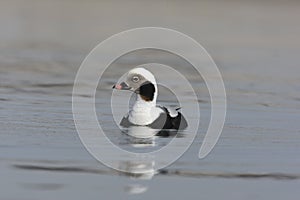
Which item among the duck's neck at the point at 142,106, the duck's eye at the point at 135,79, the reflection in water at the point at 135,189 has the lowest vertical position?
the reflection in water at the point at 135,189

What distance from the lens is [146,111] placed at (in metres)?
14.8

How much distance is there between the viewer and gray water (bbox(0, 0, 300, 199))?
10.7 metres

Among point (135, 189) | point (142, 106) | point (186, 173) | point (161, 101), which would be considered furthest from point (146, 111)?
point (135, 189)

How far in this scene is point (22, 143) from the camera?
12641 mm

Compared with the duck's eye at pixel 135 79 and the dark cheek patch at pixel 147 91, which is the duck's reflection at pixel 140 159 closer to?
the dark cheek patch at pixel 147 91

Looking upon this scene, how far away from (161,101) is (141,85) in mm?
2660

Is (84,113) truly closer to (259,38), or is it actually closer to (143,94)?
(143,94)

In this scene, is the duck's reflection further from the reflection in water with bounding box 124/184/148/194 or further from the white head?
the white head

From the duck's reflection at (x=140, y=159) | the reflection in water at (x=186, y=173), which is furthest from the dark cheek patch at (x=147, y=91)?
the reflection in water at (x=186, y=173)

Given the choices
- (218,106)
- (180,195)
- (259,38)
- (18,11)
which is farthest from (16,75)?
(18,11)

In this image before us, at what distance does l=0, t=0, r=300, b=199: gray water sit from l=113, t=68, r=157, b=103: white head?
872 mm

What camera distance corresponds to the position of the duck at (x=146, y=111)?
14.7 meters

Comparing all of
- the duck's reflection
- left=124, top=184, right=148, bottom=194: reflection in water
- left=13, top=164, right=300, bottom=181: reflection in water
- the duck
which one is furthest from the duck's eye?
left=124, top=184, right=148, bottom=194: reflection in water

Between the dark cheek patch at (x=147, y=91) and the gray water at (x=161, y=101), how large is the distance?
0.89 metres
